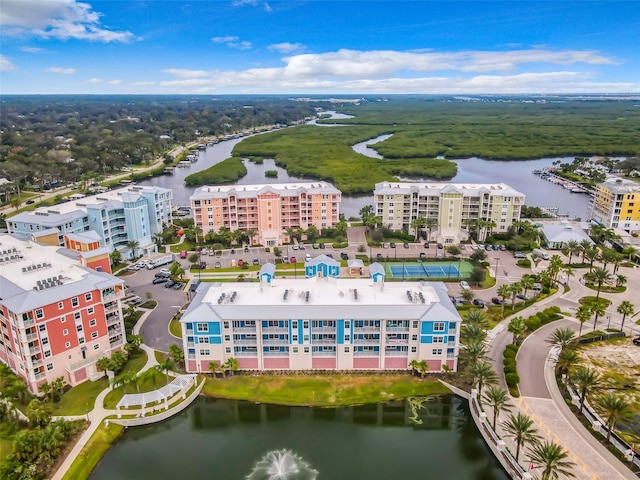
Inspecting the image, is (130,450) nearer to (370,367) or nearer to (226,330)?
(226,330)

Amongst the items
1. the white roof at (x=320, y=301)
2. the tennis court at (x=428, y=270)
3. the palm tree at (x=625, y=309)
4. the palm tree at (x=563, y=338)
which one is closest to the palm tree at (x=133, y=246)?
the white roof at (x=320, y=301)

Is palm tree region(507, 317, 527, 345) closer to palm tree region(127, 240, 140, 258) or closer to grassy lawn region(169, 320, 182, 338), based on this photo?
grassy lawn region(169, 320, 182, 338)

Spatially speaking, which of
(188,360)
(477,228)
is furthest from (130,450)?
(477,228)

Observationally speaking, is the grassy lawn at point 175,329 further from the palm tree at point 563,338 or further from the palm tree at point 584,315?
the palm tree at point 584,315

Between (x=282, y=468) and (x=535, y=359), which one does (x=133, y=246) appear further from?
(x=535, y=359)

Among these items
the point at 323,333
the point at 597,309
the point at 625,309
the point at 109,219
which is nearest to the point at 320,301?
the point at 323,333

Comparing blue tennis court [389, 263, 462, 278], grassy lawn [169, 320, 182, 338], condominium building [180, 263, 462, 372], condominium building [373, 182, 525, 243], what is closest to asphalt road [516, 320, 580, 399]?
condominium building [180, 263, 462, 372]
